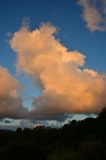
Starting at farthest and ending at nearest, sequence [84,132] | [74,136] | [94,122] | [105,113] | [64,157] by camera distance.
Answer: [105,113], [94,122], [84,132], [74,136], [64,157]

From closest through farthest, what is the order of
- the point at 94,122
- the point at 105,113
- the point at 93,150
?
the point at 93,150
the point at 94,122
the point at 105,113

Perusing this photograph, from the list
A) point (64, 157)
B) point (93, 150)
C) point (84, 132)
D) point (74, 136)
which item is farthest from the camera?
point (84, 132)

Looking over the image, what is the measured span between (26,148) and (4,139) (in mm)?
46718

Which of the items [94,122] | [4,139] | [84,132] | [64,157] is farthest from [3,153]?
[94,122]

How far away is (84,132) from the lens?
13200 cm

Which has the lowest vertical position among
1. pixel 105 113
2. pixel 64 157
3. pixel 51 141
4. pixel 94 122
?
pixel 64 157

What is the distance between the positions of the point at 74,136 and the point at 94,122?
25568 millimetres

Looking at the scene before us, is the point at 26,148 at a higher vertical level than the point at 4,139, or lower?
lower

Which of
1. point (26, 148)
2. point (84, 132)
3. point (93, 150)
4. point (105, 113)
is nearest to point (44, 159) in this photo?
point (26, 148)

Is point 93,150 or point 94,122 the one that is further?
point 94,122

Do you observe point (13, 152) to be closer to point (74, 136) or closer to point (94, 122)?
point (74, 136)

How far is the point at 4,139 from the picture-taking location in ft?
407

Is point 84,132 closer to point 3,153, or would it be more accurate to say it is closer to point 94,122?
point 94,122

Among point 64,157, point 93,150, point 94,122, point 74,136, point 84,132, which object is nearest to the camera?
point 64,157
